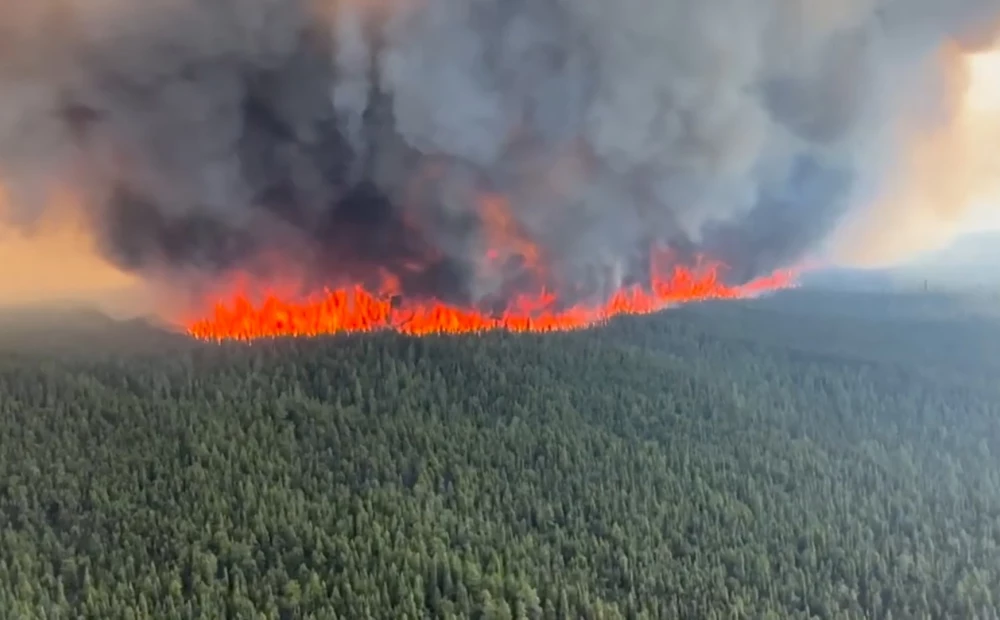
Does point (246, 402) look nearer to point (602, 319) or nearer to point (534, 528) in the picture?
point (534, 528)

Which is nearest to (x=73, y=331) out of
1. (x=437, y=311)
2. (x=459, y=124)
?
(x=437, y=311)

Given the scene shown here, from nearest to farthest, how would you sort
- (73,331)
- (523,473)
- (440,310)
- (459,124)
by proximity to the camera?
(73,331) → (523,473) → (459,124) → (440,310)

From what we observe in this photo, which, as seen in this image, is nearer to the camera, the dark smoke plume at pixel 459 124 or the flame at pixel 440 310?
the dark smoke plume at pixel 459 124

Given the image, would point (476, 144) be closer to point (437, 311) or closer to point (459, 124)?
point (459, 124)

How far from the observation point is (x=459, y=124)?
442 cm

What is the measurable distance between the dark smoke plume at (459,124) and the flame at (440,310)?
0.37ft

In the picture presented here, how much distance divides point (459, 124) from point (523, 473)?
5.65 ft

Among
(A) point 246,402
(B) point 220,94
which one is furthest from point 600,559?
(B) point 220,94

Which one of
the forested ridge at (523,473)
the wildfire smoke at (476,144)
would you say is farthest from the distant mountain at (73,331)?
A: the wildfire smoke at (476,144)

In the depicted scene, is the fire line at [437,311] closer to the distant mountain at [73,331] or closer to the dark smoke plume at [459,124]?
the dark smoke plume at [459,124]

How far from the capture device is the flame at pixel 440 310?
13.9 ft

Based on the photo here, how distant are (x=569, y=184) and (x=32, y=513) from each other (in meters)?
2.78

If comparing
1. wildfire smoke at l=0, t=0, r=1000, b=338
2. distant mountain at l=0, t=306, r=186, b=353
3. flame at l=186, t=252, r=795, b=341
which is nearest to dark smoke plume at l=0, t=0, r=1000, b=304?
wildfire smoke at l=0, t=0, r=1000, b=338

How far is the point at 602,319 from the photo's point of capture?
458cm
